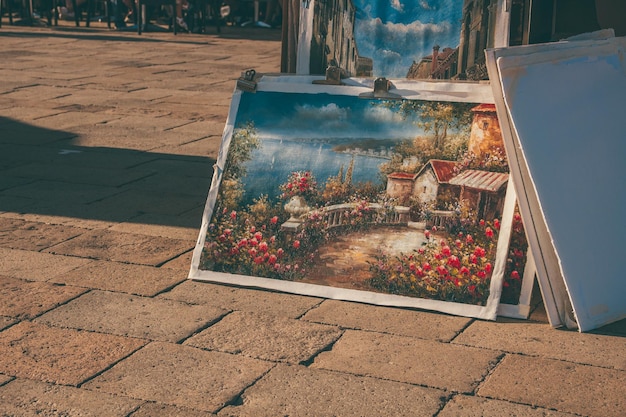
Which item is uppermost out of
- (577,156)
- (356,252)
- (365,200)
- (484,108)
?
(484,108)

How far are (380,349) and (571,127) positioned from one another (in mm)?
1161

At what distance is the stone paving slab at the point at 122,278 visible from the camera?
414 cm

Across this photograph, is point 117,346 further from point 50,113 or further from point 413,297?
point 50,113

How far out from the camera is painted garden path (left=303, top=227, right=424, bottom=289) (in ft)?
12.9

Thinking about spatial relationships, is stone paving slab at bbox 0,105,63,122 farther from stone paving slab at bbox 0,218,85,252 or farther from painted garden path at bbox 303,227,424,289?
painted garden path at bbox 303,227,424,289

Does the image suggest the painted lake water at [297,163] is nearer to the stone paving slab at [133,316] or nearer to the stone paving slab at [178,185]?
the stone paving slab at [133,316]

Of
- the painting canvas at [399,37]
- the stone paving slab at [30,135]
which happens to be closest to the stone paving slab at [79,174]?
the stone paving slab at [30,135]

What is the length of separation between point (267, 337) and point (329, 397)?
556 millimetres

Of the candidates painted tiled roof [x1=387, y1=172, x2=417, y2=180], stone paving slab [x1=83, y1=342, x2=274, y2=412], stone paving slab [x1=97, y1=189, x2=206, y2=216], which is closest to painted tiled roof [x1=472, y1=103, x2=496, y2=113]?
painted tiled roof [x1=387, y1=172, x2=417, y2=180]

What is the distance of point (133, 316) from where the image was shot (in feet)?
12.5

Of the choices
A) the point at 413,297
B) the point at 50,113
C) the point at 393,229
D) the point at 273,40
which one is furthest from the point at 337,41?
the point at 273,40

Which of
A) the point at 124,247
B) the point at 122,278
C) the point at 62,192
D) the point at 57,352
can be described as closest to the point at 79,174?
the point at 62,192

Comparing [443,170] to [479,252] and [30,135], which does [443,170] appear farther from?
[30,135]

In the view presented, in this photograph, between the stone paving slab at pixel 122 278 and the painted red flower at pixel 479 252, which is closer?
the painted red flower at pixel 479 252
